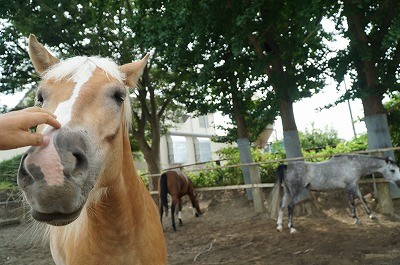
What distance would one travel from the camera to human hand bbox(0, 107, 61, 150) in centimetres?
134

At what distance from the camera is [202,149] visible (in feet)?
111

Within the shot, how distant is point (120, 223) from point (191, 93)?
1026 centimetres

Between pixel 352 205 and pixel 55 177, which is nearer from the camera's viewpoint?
pixel 55 177

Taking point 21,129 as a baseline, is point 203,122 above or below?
above

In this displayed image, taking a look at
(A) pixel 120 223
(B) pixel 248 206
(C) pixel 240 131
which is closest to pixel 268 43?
(C) pixel 240 131

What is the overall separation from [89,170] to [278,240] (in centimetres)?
601

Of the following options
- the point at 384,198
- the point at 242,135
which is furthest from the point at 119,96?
the point at 242,135

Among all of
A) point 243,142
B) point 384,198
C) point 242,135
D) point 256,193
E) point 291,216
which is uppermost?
point 242,135

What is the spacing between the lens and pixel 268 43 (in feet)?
29.5

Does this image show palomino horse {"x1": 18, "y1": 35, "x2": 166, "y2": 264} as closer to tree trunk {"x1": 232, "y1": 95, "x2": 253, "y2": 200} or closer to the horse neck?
the horse neck

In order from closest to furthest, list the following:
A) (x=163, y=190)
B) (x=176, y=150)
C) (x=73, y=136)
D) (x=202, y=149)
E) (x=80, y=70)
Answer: (x=73, y=136) < (x=80, y=70) < (x=163, y=190) < (x=176, y=150) < (x=202, y=149)

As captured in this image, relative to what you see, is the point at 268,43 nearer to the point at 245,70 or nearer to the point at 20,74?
the point at 245,70

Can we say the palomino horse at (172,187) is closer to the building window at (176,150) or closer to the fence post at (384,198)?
the fence post at (384,198)

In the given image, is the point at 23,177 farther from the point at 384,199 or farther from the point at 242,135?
the point at 242,135
